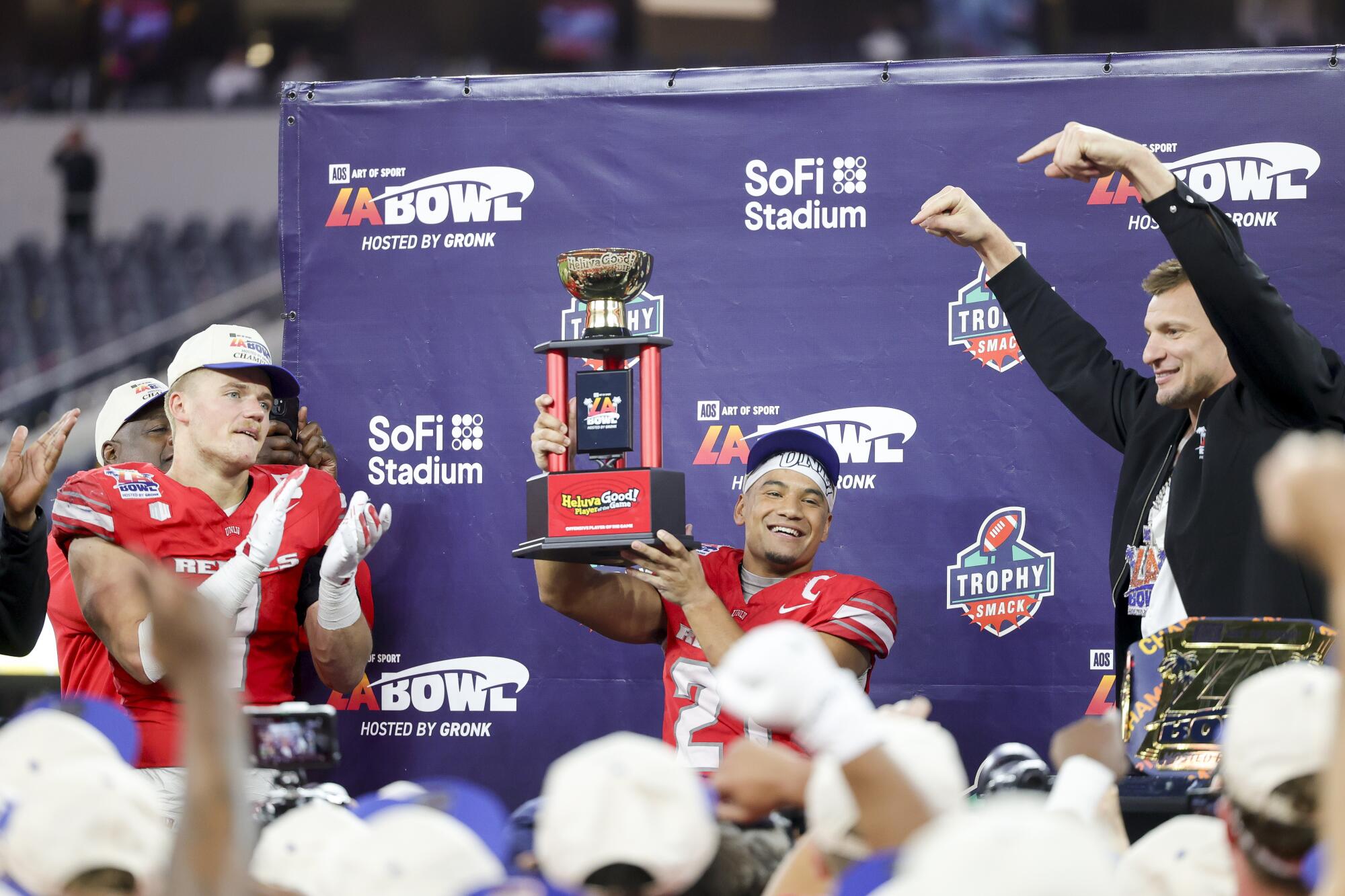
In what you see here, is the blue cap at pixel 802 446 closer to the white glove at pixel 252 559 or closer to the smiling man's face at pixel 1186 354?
the smiling man's face at pixel 1186 354

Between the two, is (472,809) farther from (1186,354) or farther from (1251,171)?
(1251,171)

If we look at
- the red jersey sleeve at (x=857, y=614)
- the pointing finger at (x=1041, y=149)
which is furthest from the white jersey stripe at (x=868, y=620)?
the pointing finger at (x=1041, y=149)

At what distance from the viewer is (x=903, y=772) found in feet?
6.41

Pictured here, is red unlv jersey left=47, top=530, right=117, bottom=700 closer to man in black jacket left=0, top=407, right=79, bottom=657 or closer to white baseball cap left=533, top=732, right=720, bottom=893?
man in black jacket left=0, top=407, right=79, bottom=657

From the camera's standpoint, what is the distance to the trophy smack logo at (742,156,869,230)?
4.66m

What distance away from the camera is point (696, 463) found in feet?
15.4

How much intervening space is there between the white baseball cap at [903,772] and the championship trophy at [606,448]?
184 cm

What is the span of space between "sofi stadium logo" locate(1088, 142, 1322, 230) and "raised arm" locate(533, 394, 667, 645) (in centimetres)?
185

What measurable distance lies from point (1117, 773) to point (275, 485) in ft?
8.80

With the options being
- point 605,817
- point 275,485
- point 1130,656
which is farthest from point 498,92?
point 605,817

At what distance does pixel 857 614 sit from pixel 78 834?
91.7 inches

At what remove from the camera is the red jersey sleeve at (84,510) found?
4121mm

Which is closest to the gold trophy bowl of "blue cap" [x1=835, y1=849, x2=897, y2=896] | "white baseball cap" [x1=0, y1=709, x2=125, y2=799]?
"white baseball cap" [x1=0, y1=709, x2=125, y2=799]

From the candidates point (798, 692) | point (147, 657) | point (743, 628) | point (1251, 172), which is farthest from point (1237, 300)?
point (147, 657)
